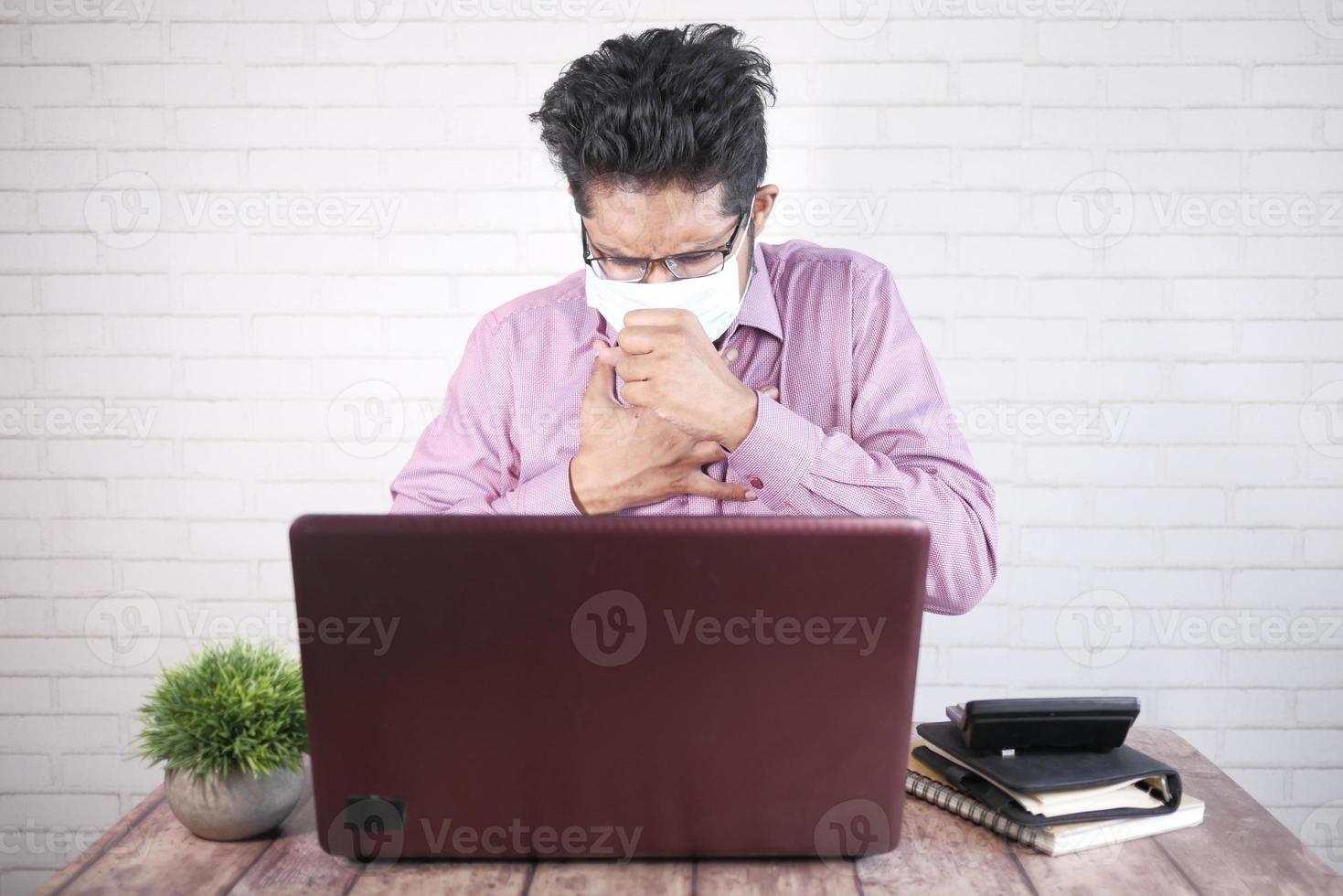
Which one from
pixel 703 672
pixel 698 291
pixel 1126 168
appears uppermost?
pixel 1126 168

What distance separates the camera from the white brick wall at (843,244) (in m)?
2.62

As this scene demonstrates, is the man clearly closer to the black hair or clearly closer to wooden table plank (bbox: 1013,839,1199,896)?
the black hair

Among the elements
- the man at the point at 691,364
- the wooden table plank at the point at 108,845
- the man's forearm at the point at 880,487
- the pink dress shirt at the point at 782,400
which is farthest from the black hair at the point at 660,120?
the wooden table plank at the point at 108,845

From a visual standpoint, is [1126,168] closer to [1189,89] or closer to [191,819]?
[1189,89]

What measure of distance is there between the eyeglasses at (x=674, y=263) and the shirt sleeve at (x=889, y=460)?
263mm

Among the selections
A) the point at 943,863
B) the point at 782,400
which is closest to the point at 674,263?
the point at 782,400

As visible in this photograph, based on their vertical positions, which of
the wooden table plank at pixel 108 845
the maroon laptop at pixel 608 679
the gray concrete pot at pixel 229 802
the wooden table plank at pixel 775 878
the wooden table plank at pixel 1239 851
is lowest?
the wooden table plank at pixel 1239 851

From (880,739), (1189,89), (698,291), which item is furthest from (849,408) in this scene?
(1189,89)

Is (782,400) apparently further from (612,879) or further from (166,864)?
(166,864)

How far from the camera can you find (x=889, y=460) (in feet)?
5.08

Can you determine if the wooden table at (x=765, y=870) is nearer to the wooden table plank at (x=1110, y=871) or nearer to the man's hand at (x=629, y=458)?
the wooden table plank at (x=1110, y=871)

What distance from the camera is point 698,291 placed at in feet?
5.29

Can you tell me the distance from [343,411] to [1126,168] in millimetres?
2030

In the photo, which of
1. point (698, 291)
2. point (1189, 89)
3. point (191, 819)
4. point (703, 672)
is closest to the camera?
point (703, 672)
